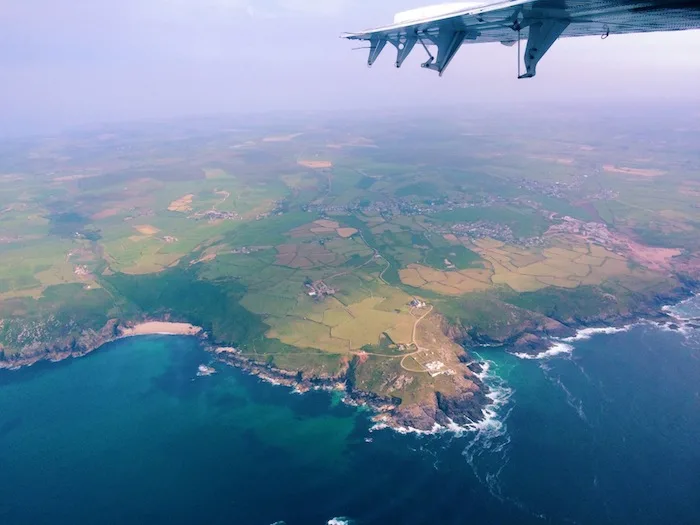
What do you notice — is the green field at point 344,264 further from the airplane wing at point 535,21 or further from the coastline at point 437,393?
the airplane wing at point 535,21

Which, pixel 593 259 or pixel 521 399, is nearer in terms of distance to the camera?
pixel 521 399

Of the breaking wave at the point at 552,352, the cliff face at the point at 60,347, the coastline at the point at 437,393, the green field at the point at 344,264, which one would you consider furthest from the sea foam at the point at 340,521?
the cliff face at the point at 60,347

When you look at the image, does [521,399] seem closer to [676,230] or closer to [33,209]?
[676,230]

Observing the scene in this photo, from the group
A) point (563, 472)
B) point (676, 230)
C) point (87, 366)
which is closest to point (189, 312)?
point (87, 366)

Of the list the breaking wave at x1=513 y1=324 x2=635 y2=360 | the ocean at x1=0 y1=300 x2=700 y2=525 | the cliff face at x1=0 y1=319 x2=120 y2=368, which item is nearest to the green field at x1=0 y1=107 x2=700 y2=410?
the cliff face at x1=0 y1=319 x2=120 y2=368

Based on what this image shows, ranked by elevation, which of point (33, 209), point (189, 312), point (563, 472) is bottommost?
point (563, 472)

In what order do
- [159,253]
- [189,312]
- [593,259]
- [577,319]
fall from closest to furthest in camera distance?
[577,319]
[189,312]
[593,259]
[159,253]

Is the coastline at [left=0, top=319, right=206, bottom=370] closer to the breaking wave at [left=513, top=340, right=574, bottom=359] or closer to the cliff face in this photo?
the cliff face
